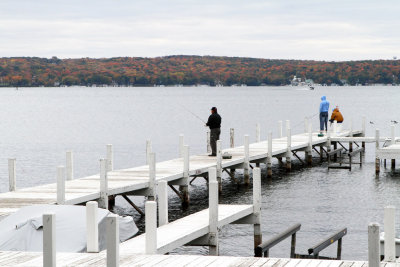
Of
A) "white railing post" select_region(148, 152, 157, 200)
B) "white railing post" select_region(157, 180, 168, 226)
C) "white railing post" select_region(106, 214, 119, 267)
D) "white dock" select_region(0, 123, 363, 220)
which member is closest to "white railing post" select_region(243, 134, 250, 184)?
"white dock" select_region(0, 123, 363, 220)

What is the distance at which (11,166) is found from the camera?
2152 centimetres

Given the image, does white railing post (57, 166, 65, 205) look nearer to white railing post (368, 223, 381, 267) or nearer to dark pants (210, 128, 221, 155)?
white railing post (368, 223, 381, 267)

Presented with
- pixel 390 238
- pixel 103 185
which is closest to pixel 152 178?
pixel 103 185

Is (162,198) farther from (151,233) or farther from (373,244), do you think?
(373,244)

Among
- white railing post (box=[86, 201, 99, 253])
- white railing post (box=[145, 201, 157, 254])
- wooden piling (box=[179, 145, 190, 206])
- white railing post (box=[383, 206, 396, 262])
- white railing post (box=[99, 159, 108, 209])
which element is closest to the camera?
white railing post (box=[383, 206, 396, 262])

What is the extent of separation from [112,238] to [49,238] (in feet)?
2.64

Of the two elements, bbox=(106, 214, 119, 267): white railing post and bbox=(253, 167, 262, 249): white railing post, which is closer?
bbox=(106, 214, 119, 267): white railing post

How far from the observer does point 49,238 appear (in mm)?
9516

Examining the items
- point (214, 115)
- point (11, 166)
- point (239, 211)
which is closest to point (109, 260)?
point (239, 211)

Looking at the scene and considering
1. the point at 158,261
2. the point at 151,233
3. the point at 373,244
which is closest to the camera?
the point at 373,244

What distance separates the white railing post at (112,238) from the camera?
9492 mm

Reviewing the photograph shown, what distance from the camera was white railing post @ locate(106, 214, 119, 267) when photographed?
374 inches

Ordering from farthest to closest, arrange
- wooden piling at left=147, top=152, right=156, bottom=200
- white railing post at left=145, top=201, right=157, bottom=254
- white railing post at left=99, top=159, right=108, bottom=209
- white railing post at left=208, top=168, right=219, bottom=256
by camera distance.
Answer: wooden piling at left=147, top=152, right=156, bottom=200, white railing post at left=99, top=159, right=108, bottom=209, white railing post at left=208, top=168, right=219, bottom=256, white railing post at left=145, top=201, right=157, bottom=254

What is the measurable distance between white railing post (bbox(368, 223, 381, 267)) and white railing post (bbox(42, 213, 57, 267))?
395 centimetres
